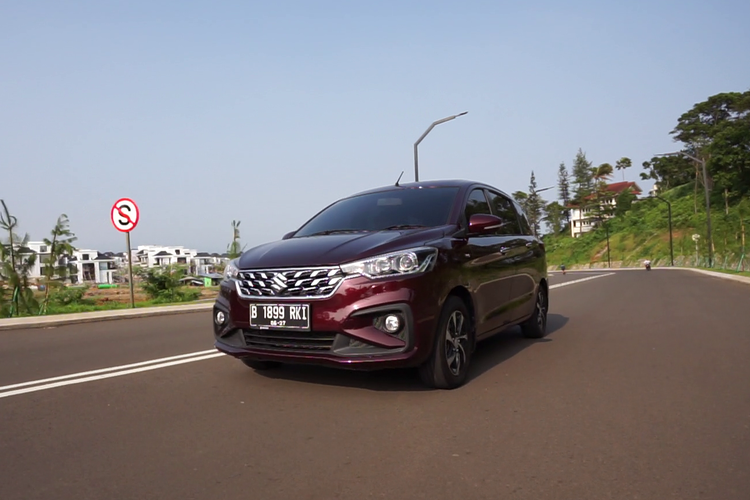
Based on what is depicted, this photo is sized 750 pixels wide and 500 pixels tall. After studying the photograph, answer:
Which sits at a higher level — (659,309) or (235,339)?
(235,339)

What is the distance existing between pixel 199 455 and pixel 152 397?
1.54m

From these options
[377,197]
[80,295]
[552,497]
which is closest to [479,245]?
[377,197]

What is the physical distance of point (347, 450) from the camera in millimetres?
3557

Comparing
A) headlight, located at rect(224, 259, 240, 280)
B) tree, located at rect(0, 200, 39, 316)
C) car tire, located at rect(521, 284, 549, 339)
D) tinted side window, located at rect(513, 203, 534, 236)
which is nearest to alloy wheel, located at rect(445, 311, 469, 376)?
headlight, located at rect(224, 259, 240, 280)

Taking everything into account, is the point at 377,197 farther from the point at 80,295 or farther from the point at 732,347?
the point at 80,295

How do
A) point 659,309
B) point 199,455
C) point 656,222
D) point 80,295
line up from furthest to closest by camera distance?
point 656,222 < point 80,295 < point 659,309 < point 199,455

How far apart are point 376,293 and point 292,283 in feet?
2.10

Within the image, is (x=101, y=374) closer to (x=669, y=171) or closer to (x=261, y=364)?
(x=261, y=364)

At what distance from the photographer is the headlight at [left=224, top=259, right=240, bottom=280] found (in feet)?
16.4

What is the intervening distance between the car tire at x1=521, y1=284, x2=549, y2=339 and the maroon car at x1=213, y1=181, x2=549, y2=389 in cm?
176

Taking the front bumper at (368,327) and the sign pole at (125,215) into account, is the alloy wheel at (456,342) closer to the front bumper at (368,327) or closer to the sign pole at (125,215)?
the front bumper at (368,327)

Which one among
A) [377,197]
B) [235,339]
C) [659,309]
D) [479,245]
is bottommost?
[659,309]

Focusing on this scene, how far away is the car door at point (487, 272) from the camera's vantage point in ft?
17.8

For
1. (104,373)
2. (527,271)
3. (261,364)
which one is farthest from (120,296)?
(261,364)
